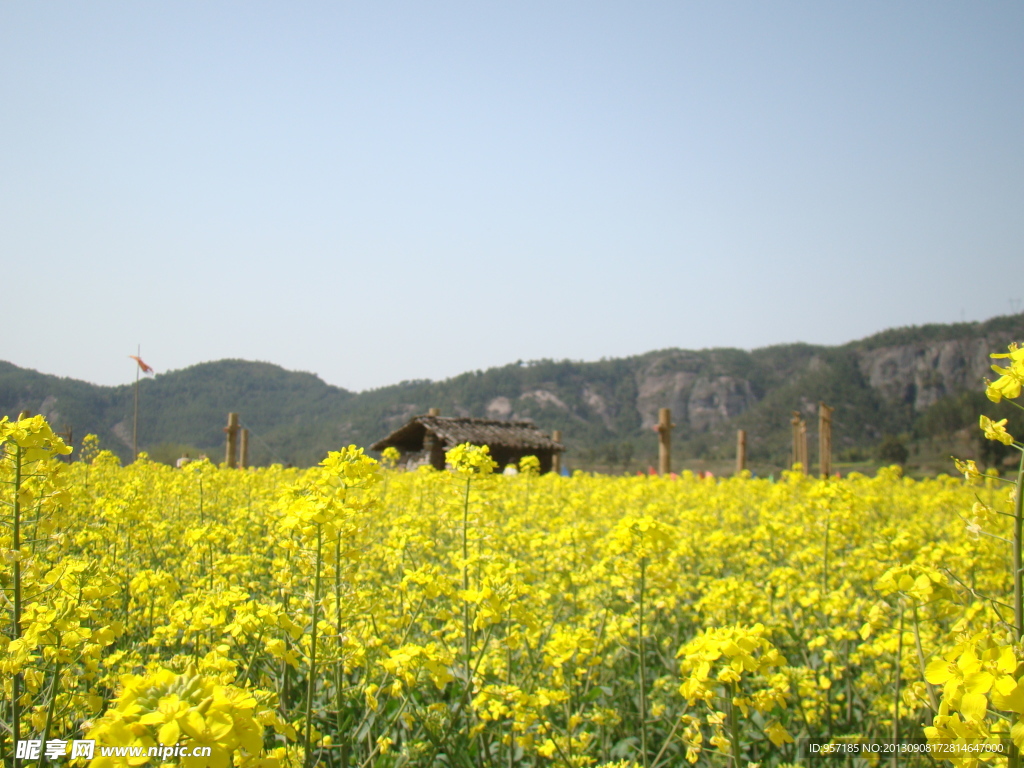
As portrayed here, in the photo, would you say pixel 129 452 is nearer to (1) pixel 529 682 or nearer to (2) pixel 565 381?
(1) pixel 529 682

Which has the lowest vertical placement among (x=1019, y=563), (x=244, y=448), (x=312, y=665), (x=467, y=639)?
(x=467, y=639)

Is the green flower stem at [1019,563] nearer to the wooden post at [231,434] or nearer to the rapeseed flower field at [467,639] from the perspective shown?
the rapeseed flower field at [467,639]

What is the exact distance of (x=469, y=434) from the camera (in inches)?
750

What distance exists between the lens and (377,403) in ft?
221

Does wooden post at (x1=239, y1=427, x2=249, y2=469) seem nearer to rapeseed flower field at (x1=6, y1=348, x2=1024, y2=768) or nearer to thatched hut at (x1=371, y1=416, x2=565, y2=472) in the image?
thatched hut at (x1=371, y1=416, x2=565, y2=472)

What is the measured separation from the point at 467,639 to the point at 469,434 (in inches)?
631

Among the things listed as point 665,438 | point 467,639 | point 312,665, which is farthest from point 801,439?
point 312,665

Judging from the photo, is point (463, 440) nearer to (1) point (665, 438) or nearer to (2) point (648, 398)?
(1) point (665, 438)

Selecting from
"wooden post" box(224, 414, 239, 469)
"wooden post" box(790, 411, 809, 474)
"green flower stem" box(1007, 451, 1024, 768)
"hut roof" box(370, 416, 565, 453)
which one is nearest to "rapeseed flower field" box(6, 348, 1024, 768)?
"green flower stem" box(1007, 451, 1024, 768)

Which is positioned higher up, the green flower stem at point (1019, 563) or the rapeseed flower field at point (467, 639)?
the green flower stem at point (1019, 563)

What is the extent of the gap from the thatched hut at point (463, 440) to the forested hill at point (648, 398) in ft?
18.5

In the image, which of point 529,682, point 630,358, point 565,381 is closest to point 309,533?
point 529,682

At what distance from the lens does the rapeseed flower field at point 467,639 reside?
1.54 meters

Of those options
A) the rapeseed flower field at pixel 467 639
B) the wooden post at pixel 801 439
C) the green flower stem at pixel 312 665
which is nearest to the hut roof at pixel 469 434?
the wooden post at pixel 801 439
